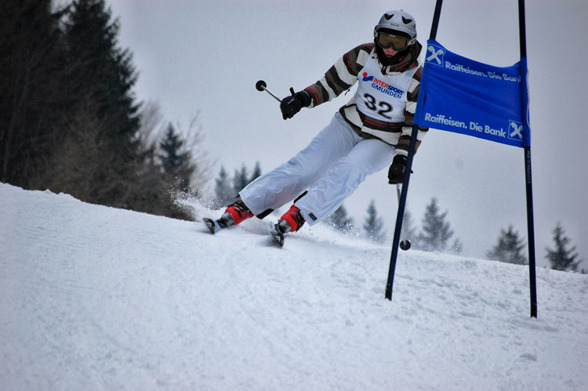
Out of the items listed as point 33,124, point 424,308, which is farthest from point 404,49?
point 33,124

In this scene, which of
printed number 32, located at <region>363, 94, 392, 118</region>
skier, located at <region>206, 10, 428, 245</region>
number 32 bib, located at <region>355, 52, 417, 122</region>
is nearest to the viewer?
skier, located at <region>206, 10, 428, 245</region>

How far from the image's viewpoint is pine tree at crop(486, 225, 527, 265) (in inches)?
1301

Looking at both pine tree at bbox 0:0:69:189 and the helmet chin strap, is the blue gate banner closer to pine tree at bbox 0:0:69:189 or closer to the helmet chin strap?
the helmet chin strap

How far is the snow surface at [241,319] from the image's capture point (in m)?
1.64

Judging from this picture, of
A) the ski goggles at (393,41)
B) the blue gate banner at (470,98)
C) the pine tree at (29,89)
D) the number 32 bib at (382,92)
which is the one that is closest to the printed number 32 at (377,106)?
the number 32 bib at (382,92)

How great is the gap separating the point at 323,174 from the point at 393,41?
1294mm

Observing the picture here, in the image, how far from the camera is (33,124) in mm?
18438

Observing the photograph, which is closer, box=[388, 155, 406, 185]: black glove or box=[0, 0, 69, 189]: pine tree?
box=[388, 155, 406, 185]: black glove

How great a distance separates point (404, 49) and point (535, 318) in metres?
2.18

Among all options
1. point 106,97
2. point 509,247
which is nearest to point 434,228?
point 509,247

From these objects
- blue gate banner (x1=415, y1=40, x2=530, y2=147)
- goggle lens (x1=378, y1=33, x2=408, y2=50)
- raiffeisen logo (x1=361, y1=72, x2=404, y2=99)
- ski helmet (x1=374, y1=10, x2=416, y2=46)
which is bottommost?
blue gate banner (x1=415, y1=40, x2=530, y2=147)

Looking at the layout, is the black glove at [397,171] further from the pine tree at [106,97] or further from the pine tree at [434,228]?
the pine tree at [434,228]

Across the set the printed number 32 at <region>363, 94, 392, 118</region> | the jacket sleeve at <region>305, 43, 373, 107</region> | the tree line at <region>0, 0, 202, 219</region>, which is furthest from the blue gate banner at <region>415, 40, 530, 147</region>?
the tree line at <region>0, 0, 202, 219</region>

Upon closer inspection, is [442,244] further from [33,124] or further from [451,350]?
[451,350]
